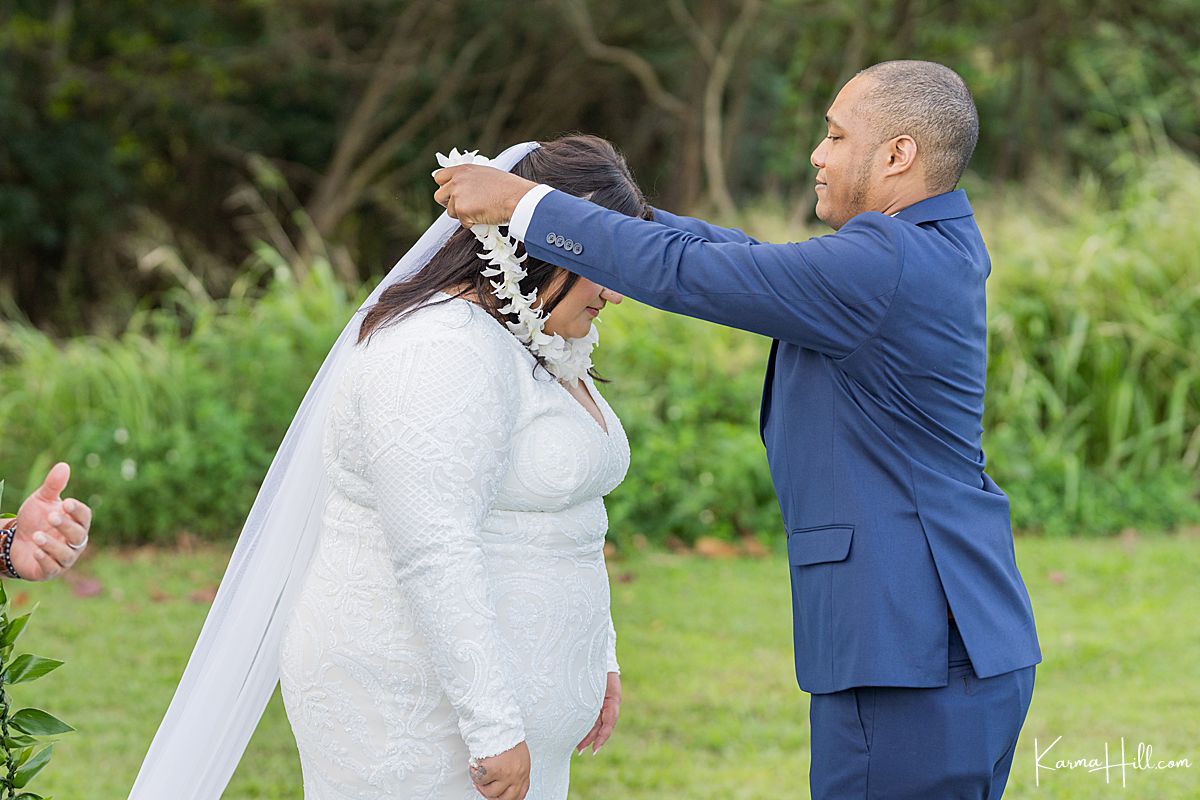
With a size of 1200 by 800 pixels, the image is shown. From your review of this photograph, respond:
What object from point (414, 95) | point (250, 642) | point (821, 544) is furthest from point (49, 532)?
point (414, 95)

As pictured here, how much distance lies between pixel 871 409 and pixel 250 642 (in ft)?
4.75

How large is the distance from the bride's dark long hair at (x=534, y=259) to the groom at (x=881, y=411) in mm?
153

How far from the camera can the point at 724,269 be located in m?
2.57

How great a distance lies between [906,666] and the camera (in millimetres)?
2611

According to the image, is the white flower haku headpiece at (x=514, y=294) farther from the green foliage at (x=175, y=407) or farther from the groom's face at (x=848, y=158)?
the green foliage at (x=175, y=407)

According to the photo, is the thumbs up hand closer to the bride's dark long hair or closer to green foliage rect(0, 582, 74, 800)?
green foliage rect(0, 582, 74, 800)

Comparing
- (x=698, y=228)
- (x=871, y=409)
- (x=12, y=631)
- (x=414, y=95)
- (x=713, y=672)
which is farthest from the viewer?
(x=414, y=95)

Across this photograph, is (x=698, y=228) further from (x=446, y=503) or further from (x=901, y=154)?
(x=446, y=503)

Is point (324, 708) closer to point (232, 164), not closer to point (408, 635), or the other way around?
point (408, 635)

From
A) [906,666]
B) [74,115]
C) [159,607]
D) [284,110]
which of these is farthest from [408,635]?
[284,110]

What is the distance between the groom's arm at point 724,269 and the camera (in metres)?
2.55

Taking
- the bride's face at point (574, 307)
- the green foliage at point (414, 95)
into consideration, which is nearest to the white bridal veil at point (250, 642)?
the bride's face at point (574, 307)

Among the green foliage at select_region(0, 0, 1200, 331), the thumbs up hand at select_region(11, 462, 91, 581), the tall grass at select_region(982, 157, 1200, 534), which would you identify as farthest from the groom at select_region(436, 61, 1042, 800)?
the green foliage at select_region(0, 0, 1200, 331)

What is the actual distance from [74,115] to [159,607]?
1062cm
